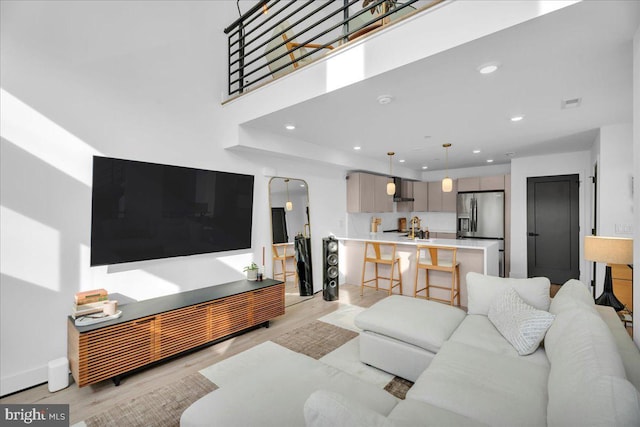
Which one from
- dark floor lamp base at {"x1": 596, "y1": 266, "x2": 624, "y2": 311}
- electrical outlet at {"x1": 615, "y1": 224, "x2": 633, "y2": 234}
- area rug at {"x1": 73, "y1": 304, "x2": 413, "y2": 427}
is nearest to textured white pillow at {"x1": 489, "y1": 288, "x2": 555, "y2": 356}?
area rug at {"x1": 73, "y1": 304, "x2": 413, "y2": 427}

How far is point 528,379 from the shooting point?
5.35 feet

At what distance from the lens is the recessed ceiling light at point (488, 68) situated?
207 centimetres

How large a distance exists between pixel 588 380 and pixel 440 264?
3.11 metres

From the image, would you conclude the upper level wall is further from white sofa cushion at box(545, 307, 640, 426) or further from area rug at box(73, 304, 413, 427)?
area rug at box(73, 304, 413, 427)

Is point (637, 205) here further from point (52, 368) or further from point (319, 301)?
point (52, 368)

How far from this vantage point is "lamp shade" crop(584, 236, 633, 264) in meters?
2.24

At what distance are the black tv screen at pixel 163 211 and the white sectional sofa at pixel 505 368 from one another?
2012 millimetres

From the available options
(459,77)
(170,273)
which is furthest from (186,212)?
(459,77)

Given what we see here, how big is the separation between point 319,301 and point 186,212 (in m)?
2.40

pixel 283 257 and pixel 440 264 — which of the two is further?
pixel 283 257

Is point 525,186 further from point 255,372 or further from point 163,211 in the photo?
point 163,211

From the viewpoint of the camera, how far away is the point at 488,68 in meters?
2.11

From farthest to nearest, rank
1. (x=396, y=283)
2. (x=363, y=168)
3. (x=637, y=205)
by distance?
1. (x=363, y=168)
2. (x=396, y=283)
3. (x=637, y=205)

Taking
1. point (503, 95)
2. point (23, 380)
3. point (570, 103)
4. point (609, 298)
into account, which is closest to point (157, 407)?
point (23, 380)
